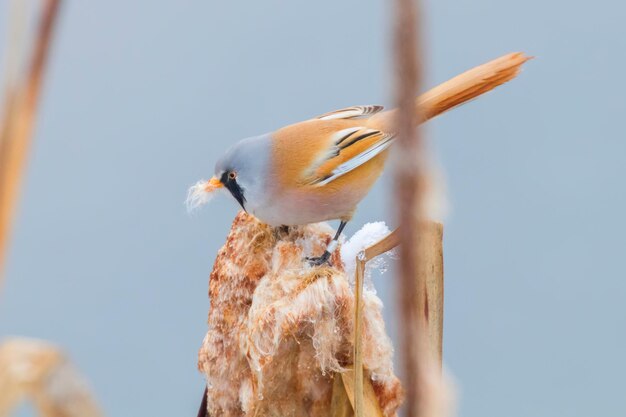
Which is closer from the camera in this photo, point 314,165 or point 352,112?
point 314,165

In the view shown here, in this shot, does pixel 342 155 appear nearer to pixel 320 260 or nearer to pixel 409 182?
pixel 320 260

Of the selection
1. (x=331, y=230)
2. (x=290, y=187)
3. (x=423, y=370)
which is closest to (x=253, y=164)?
(x=290, y=187)

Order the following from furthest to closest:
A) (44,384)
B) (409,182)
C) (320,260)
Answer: (320,260) → (44,384) → (409,182)

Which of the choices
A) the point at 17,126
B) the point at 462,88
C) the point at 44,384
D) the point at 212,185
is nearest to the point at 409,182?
the point at 17,126

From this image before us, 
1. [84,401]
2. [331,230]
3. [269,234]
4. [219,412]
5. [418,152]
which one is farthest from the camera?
[331,230]

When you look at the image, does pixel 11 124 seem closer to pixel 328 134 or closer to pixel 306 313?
pixel 306 313

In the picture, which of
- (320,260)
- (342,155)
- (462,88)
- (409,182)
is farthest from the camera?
(342,155)
